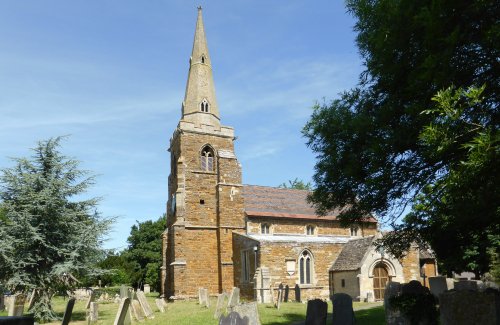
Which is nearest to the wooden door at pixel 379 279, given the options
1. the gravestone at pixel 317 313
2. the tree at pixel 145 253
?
the gravestone at pixel 317 313

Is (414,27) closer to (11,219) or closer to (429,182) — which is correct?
(429,182)

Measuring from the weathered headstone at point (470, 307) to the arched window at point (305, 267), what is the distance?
60.4 ft

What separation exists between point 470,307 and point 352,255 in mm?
18832

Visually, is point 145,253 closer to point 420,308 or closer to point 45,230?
point 45,230

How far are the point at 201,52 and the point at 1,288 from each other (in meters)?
21.5

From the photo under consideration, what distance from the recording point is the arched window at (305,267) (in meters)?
26.9

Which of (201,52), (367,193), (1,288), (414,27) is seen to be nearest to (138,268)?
(201,52)

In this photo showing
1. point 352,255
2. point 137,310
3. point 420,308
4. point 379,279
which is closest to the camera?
point 420,308

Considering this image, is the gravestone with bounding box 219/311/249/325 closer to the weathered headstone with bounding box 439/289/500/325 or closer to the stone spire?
the weathered headstone with bounding box 439/289/500/325

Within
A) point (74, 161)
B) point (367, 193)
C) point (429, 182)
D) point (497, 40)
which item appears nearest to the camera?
point (497, 40)

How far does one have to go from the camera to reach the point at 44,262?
19.6 metres

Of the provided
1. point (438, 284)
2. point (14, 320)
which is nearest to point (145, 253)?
point (438, 284)

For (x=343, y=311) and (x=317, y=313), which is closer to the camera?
(x=317, y=313)

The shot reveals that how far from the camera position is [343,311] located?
1077 cm
